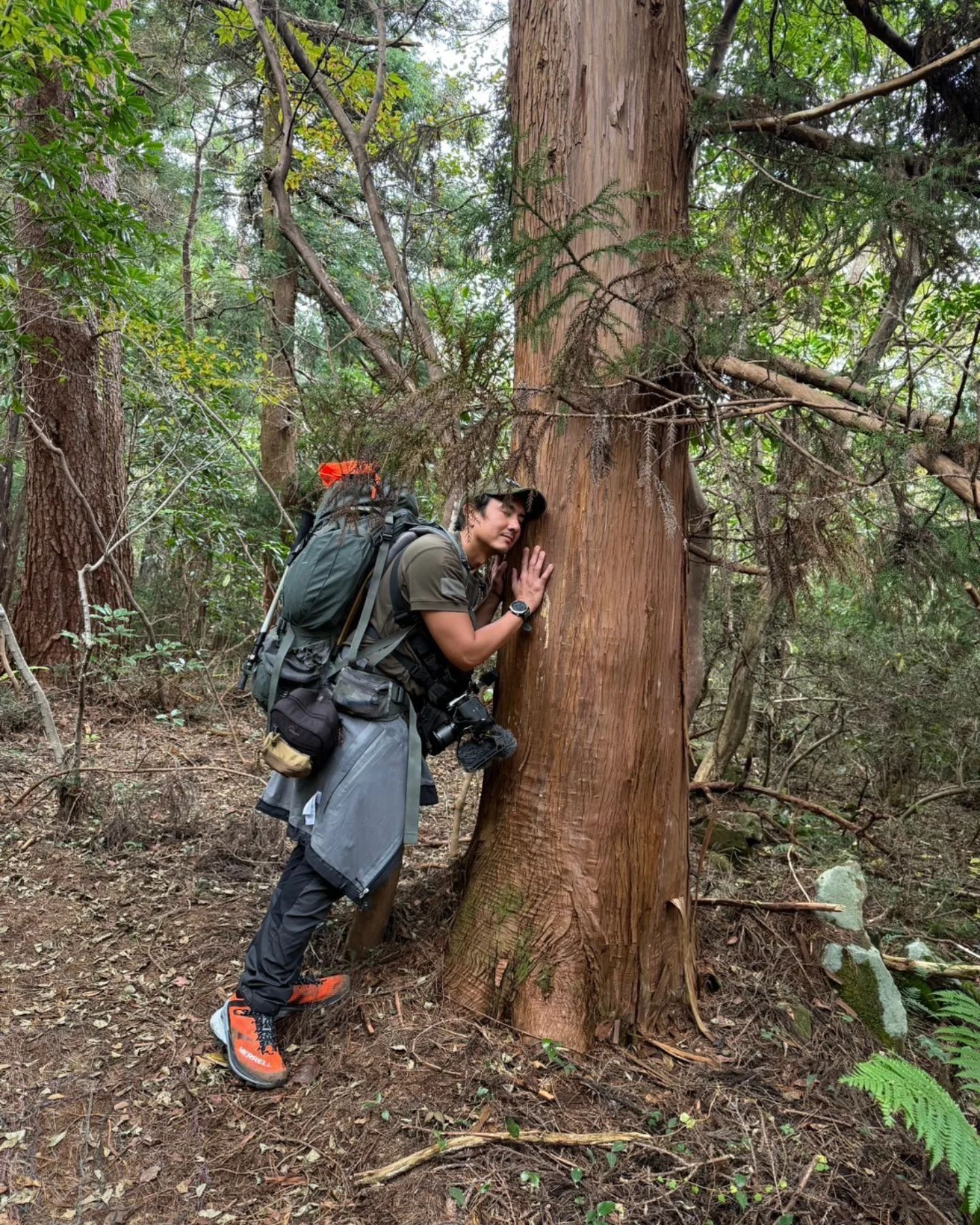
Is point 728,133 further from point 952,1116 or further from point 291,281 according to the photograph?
point 291,281

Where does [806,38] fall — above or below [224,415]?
above

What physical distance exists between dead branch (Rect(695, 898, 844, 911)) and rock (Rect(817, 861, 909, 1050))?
40 millimetres

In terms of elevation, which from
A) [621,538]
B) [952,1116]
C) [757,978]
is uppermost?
[621,538]

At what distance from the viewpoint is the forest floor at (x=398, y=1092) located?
216 cm

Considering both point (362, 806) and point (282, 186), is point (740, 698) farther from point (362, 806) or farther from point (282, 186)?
point (282, 186)

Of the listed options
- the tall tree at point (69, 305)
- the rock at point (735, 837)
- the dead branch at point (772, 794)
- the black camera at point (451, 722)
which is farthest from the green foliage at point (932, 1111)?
the tall tree at point (69, 305)

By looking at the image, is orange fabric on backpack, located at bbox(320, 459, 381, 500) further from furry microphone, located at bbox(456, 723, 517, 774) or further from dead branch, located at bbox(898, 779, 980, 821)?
dead branch, located at bbox(898, 779, 980, 821)

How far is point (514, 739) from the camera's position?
2.83 meters

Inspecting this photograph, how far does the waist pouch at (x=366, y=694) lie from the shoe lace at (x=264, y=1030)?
111 centimetres

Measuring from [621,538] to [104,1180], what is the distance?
2577 mm

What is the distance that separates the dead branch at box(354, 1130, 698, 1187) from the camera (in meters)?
2.21

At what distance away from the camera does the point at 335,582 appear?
283 cm

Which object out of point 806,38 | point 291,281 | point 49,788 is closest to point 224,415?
point 49,788

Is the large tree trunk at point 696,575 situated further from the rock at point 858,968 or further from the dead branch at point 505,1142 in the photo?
the dead branch at point 505,1142
